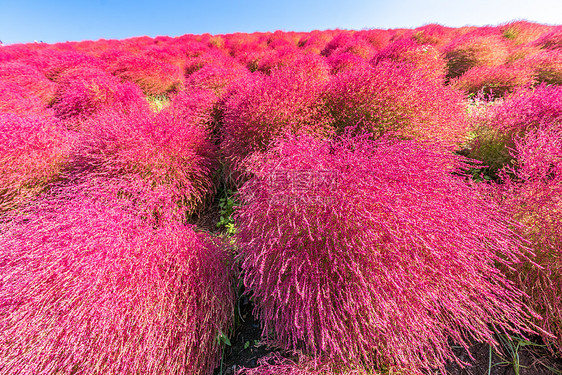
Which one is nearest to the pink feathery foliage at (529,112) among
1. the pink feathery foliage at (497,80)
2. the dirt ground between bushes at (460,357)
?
the pink feathery foliage at (497,80)

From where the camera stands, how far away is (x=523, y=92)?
2.56 m

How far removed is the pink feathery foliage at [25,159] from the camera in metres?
2.15

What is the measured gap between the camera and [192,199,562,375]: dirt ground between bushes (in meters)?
1.25

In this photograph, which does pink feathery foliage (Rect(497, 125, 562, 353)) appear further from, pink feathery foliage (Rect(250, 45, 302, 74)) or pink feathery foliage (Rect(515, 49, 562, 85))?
pink feathery foliage (Rect(250, 45, 302, 74))

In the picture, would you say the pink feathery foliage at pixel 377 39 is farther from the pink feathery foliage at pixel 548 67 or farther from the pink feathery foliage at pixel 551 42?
the pink feathery foliage at pixel 548 67

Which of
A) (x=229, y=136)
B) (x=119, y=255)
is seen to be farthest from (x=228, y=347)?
(x=229, y=136)

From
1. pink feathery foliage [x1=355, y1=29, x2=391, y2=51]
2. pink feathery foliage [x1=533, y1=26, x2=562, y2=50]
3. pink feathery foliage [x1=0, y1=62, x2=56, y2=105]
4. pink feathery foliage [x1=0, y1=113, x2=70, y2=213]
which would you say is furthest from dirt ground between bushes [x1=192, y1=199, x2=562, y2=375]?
pink feathery foliage [x1=355, y1=29, x2=391, y2=51]

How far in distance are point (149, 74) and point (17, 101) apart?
7.99 feet

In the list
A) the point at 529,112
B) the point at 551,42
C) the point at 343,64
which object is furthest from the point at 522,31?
the point at 529,112

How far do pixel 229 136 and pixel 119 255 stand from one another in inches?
68.0

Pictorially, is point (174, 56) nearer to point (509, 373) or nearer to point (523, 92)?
point (523, 92)

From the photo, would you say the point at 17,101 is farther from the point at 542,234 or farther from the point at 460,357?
the point at 542,234

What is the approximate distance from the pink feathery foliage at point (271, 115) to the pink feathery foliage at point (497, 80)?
3.05 meters

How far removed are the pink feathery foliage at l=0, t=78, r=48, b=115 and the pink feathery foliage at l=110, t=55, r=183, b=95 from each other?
1794mm
